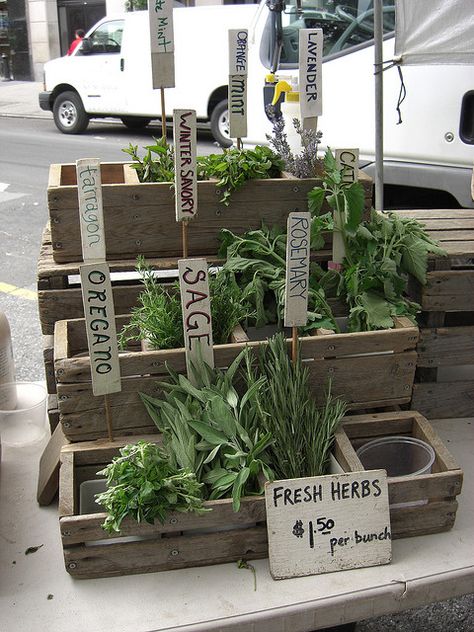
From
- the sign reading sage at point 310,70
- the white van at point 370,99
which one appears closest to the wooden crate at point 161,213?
the sign reading sage at point 310,70

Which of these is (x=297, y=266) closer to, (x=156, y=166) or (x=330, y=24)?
(x=156, y=166)

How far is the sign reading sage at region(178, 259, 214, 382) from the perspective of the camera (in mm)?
1803

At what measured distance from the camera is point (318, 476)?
1711mm

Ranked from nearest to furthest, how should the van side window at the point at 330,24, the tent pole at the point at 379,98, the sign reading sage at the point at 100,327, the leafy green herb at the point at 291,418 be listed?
1. the sign reading sage at the point at 100,327
2. the leafy green herb at the point at 291,418
3. the tent pole at the point at 379,98
4. the van side window at the point at 330,24

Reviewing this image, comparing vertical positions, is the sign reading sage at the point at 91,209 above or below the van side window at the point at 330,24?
below

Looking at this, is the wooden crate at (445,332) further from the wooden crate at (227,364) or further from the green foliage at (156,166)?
the green foliage at (156,166)

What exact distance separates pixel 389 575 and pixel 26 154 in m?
10.2

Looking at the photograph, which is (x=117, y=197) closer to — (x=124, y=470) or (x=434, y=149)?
(x=124, y=470)

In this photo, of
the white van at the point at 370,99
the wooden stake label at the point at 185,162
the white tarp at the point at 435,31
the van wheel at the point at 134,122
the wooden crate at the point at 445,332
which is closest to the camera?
the wooden stake label at the point at 185,162

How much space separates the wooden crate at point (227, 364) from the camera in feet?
6.23

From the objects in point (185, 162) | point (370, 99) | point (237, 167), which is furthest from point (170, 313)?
point (370, 99)

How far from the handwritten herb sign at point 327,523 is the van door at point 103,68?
10.2 metres

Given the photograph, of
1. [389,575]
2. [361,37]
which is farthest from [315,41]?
[361,37]

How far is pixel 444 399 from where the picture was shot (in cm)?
229
